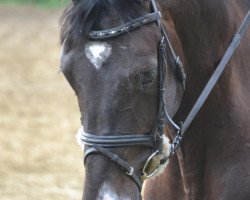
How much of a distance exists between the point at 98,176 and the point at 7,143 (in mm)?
6813

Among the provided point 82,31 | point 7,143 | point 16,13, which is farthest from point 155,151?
point 16,13

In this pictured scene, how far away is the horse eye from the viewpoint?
345cm

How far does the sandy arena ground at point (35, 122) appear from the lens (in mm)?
8438

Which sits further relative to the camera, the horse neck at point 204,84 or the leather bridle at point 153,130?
the horse neck at point 204,84

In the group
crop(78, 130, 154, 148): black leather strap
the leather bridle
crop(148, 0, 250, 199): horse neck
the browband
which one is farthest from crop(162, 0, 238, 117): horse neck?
crop(78, 130, 154, 148): black leather strap

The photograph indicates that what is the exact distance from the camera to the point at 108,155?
11.1ft

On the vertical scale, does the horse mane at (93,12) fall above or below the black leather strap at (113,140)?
above

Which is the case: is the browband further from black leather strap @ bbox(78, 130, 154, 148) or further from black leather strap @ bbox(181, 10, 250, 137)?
black leather strap @ bbox(181, 10, 250, 137)

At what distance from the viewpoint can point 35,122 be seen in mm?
11117

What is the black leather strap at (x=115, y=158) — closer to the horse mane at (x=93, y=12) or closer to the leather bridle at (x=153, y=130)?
the leather bridle at (x=153, y=130)

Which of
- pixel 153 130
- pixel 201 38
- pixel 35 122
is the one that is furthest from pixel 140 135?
pixel 35 122

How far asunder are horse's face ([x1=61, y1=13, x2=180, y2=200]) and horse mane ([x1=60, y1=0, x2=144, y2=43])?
0.20ft

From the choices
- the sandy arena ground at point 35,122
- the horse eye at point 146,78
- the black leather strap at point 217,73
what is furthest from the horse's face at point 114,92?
the sandy arena ground at point 35,122

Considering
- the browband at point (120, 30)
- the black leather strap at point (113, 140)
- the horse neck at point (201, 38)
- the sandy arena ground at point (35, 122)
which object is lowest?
the sandy arena ground at point (35, 122)
